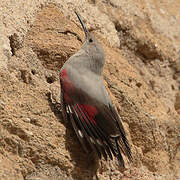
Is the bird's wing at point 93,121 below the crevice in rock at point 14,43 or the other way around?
below

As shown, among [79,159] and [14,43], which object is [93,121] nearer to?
[79,159]

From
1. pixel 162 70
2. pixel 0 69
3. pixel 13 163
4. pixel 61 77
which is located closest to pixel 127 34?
pixel 162 70

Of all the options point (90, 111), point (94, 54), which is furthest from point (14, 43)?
point (90, 111)

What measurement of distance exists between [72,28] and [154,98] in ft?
2.93

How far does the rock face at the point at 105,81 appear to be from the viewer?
256 centimetres

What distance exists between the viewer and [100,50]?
313cm

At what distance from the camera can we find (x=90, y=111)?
272 cm

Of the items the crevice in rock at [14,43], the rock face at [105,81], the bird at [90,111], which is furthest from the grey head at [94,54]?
the crevice in rock at [14,43]

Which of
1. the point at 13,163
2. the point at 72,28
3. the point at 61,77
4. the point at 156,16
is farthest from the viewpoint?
the point at 156,16

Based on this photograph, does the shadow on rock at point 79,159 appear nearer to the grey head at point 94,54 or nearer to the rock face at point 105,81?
the rock face at point 105,81

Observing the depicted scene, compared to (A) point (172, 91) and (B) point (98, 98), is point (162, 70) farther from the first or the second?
(B) point (98, 98)

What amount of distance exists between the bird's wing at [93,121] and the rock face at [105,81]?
0.09 metres

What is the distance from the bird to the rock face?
3.7 inches

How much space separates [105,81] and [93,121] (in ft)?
2.15
